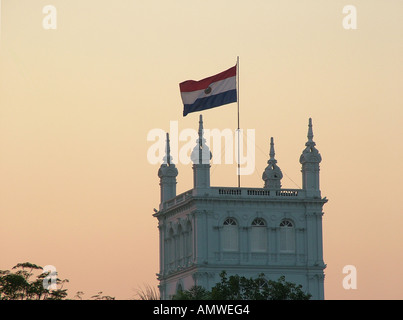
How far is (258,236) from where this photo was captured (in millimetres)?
117438

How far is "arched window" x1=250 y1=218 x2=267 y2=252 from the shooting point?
4619 inches

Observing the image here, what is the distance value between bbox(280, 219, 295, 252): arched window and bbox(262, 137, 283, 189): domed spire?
663 centimetres

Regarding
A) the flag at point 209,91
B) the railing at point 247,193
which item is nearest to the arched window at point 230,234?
the railing at point 247,193

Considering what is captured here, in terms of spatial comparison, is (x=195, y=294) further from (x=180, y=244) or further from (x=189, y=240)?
(x=180, y=244)

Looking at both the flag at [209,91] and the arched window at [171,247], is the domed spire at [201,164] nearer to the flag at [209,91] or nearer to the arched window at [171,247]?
the flag at [209,91]

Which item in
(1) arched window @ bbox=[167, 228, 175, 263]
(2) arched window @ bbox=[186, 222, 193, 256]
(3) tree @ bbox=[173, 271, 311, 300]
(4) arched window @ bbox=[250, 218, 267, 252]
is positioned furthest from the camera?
(1) arched window @ bbox=[167, 228, 175, 263]

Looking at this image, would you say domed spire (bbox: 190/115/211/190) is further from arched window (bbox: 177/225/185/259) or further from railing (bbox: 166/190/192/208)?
arched window (bbox: 177/225/185/259)

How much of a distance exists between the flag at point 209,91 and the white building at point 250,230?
7.28ft

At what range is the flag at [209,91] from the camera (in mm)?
117062

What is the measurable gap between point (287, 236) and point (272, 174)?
8.65 m

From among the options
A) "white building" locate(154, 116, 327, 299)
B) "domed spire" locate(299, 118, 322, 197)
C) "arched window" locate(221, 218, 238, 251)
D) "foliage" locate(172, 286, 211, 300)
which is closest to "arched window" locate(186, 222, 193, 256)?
"white building" locate(154, 116, 327, 299)

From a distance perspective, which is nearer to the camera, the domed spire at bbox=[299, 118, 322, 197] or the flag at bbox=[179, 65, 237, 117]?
the flag at bbox=[179, 65, 237, 117]
